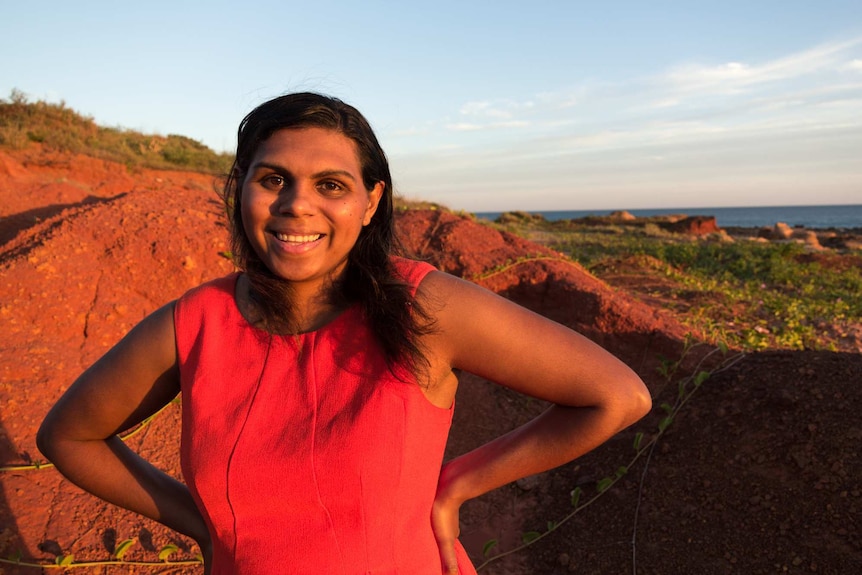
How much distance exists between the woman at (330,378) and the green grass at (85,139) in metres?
9.56

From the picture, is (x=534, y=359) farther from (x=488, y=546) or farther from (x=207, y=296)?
(x=488, y=546)

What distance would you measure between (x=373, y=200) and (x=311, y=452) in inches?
24.3

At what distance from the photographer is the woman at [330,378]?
130 centimetres

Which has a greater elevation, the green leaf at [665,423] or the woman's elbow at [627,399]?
the woman's elbow at [627,399]

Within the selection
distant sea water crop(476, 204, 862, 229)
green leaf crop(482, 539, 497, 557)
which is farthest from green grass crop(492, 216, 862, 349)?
distant sea water crop(476, 204, 862, 229)

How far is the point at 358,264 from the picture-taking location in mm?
1517

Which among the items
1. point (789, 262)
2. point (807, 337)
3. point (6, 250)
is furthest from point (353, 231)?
point (789, 262)

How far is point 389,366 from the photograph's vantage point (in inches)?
53.2

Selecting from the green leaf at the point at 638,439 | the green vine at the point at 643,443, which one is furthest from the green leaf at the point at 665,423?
the green leaf at the point at 638,439

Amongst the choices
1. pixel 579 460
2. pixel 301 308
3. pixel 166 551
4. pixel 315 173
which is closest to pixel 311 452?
pixel 301 308

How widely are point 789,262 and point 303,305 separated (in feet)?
31.0

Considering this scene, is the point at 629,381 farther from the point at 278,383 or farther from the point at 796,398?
the point at 796,398

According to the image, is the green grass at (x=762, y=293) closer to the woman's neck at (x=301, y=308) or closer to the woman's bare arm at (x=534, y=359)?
the woman's bare arm at (x=534, y=359)

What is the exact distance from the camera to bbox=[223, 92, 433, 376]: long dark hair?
1.37m
